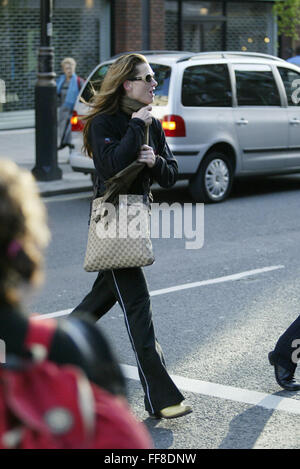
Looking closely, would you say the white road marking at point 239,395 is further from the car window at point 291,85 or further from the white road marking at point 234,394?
the car window at point 291,85

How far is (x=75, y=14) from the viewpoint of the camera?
22.4 m

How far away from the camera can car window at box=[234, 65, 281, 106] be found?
40.5 feet

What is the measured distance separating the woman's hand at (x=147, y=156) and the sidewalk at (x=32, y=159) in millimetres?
8299

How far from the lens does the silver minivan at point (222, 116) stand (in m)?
11.6

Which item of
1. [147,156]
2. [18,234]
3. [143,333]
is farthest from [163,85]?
[18,234]

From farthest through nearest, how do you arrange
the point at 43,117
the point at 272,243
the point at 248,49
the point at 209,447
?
the point at 248,49, the point at 43,117, the point at 272,243, the point at 209,447

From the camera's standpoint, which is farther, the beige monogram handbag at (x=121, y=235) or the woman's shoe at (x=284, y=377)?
the woman's shoe at (x=284, y=377)

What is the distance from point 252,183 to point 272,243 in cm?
495

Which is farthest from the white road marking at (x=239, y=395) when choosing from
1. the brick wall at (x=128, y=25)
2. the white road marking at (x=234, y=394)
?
the brick wall at (x=128, y=25)

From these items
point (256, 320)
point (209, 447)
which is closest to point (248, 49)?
point (256, 320)

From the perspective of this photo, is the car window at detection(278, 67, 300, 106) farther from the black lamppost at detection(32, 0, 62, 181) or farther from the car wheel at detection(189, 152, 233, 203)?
the black lamppost at detection(32, 0, 62, 181)

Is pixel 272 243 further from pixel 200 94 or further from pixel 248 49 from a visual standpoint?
pixel 248 49

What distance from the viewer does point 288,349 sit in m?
5.02

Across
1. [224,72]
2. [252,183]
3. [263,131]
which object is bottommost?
[252,183]
